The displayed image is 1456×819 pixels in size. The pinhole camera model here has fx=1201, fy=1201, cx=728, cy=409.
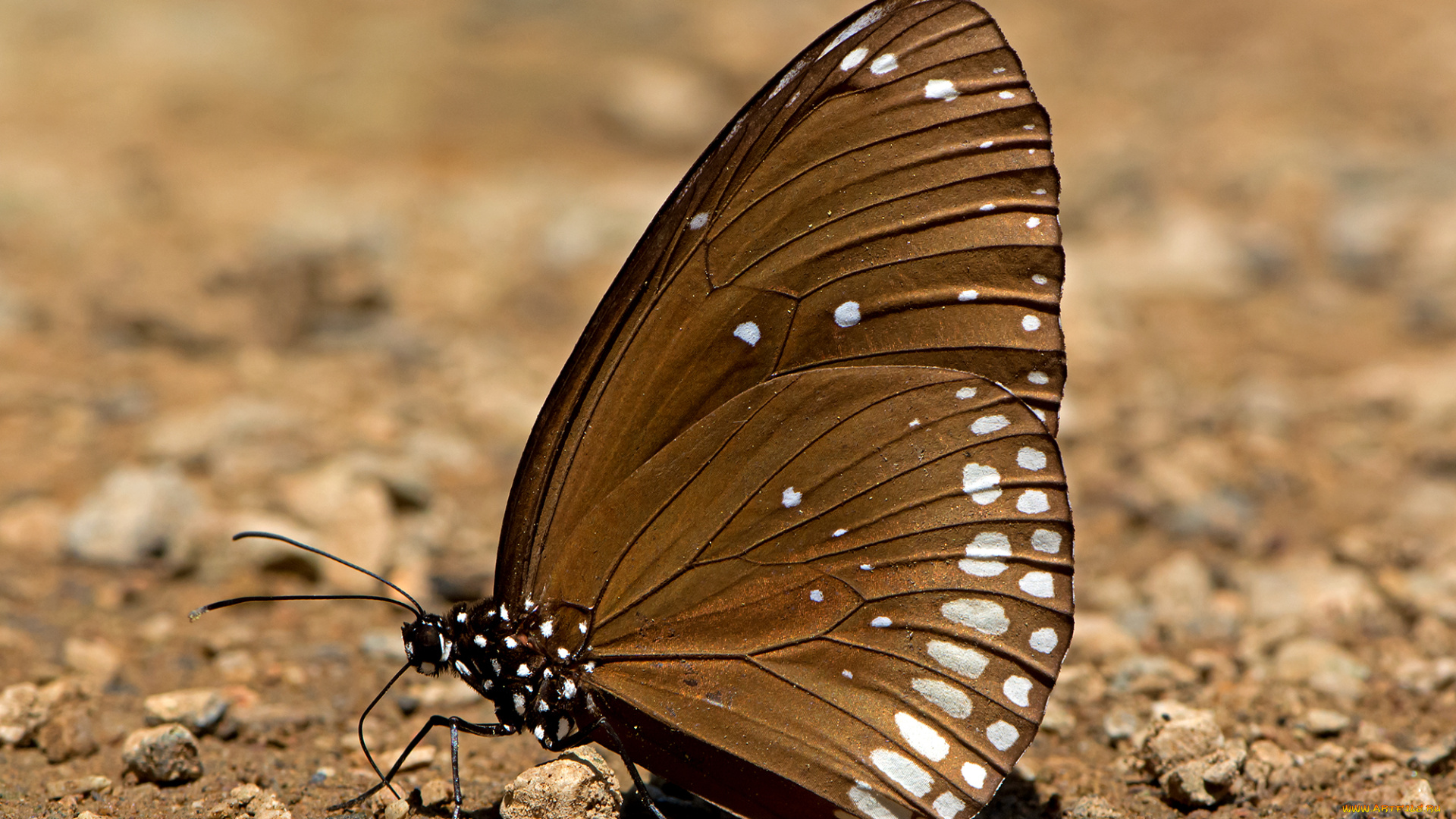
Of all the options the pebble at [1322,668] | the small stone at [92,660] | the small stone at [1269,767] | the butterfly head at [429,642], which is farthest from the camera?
the small stone at [92,660]

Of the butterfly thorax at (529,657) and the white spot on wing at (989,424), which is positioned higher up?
the white spot on wing at (989,424)

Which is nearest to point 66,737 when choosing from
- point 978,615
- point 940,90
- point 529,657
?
point 529,657

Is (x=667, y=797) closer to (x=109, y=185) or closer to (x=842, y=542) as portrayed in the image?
(x=842, y=542)

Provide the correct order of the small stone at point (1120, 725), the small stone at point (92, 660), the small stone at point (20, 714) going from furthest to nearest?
the small stone at point (92, 660), the small stone at point (1120, 725), the small stone at point (20, 714)

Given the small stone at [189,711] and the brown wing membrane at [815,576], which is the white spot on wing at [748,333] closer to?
the brown wing membrane at [815,576]

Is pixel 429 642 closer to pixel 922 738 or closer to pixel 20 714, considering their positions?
pixel 922 738

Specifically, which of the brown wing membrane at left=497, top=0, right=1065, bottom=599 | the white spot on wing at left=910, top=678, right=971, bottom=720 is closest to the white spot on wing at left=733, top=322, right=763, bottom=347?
the brown wing membrane at left=497, top=0, right=1065, bottom=599

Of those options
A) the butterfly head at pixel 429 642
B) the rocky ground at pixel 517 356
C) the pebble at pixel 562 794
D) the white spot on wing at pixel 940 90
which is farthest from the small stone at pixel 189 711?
→ the white spot on wing at pixel 940 90
